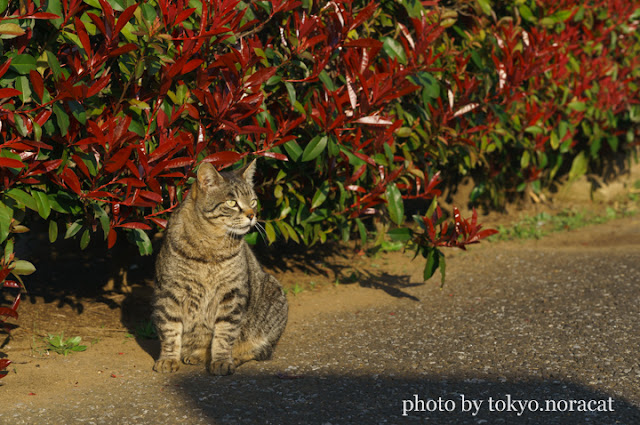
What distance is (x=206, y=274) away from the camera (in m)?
4.49

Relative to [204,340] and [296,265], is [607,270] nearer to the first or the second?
[296,265]

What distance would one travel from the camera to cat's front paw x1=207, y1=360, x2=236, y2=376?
4.32 metres

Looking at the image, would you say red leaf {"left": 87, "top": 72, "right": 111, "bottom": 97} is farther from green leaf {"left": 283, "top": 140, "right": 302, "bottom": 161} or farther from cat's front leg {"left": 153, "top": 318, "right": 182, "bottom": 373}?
cat's front leg {"left": 153, "top": 318, "right": 182, "bottom": 373}

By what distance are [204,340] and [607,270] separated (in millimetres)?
3897

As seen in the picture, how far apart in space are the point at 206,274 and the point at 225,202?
50cm

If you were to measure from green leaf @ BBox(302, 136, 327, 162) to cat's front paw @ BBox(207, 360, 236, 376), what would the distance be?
57.9 inches

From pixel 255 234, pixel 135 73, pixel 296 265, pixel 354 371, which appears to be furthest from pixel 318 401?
pixel 296 265

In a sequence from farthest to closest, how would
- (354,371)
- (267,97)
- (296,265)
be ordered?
1. (296,265)
2. (267,97)
3. (354,371)

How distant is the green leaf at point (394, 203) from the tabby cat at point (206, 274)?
47.9 inches

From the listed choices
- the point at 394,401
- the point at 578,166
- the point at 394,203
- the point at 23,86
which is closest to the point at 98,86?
the point at 23,86

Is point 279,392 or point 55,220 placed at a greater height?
point 55,220

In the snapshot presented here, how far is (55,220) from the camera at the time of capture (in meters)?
4.46

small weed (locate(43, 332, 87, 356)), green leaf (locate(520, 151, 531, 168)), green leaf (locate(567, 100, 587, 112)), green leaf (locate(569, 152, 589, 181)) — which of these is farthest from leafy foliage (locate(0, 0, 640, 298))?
green leaf (locate(569, 152, 589, 181))

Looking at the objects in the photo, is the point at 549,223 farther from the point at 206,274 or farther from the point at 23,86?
the point at 23,86
